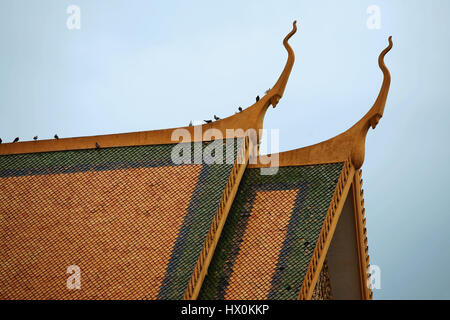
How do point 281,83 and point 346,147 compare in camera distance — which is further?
point 281,83

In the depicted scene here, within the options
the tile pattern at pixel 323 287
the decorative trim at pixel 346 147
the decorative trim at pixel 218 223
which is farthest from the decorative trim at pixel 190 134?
the tile pattern at pixel 323 287

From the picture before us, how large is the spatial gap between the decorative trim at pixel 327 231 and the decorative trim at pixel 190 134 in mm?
1779

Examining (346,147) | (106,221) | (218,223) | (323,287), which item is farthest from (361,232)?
(106,221)

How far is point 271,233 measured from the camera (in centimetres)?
1518

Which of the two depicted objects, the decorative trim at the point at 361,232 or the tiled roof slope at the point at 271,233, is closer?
the tiled roof slope at the point at 271,233

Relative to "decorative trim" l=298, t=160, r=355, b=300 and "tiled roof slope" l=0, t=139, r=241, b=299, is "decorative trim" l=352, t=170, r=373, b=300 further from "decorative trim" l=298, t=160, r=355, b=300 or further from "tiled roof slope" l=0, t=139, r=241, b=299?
"tiled roof slope" l=0, t=139, r=241, b=299

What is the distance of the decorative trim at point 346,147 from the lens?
15.8 meters

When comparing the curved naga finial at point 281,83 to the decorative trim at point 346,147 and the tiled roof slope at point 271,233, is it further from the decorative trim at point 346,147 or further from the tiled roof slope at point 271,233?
the tiled roof slope at point 271,233

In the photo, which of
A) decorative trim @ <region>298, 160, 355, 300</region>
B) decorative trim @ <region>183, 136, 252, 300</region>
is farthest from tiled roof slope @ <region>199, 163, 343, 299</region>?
decorative trim @ <region>183, 136, 252, 300</region>

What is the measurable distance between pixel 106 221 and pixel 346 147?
4.30 metres

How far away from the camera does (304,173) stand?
15984 mm

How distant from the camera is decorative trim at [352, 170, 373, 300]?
635 inches

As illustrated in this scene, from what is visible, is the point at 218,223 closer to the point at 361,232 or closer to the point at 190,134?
the point at 190,134

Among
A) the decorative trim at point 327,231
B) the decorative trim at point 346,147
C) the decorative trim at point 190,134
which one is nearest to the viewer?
the decorative trim at point 327,231
